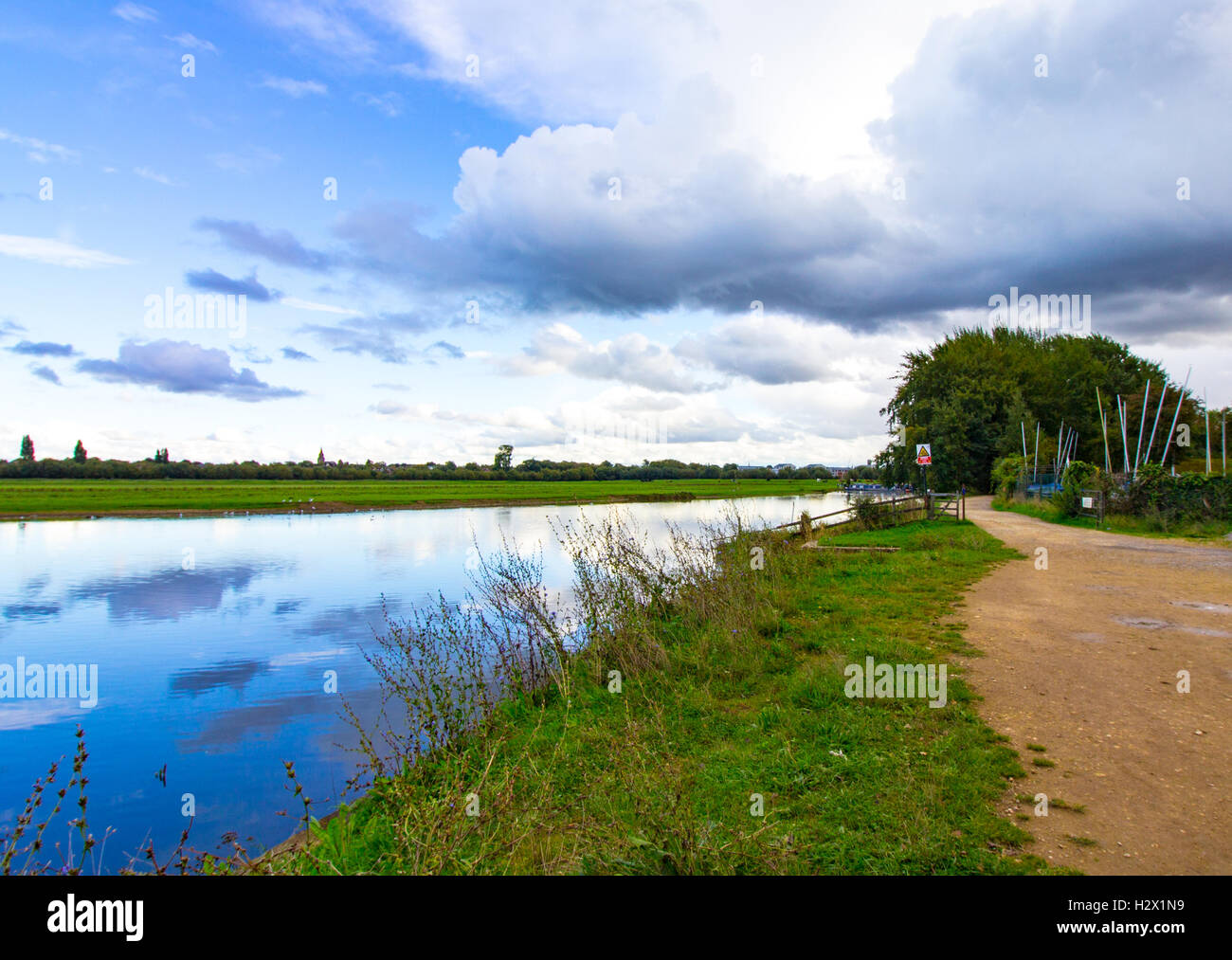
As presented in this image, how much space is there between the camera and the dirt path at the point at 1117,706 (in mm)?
4109

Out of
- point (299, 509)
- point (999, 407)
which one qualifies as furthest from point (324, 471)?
point (999, 407)

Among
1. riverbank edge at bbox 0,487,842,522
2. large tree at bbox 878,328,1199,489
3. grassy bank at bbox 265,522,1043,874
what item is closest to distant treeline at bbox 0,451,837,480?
riverbank edge at bbox 0,487,842,522

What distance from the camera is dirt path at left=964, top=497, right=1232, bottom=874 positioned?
411 centimetres

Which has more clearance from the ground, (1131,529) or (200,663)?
(1131,529)

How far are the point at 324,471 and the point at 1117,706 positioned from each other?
121m

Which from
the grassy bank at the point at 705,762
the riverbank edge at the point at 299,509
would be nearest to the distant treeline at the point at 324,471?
the riverbank edge at the point at 299,509

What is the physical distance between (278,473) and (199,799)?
118369 mm

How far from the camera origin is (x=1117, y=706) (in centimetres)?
625

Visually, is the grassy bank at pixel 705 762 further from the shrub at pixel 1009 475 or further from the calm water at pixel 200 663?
the shrub at pixel 1009 475
